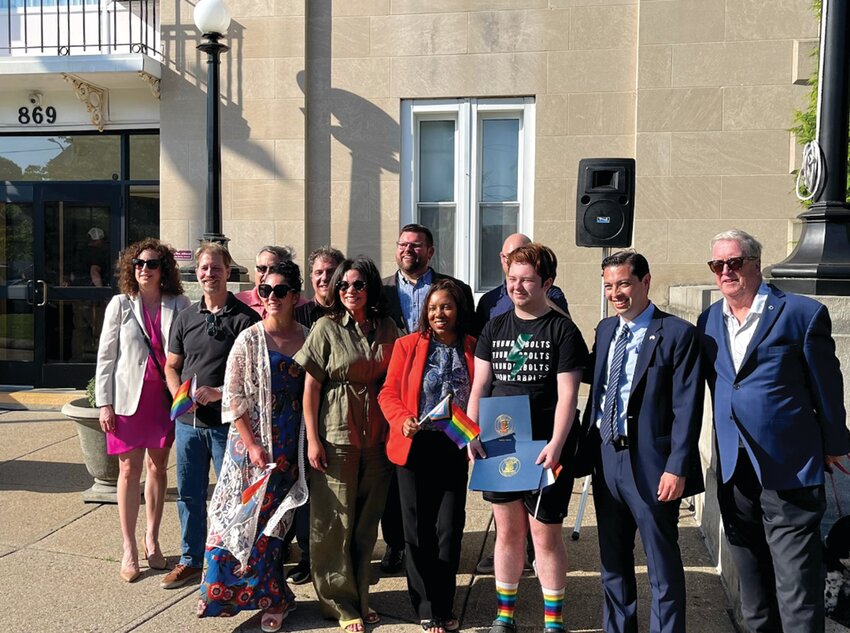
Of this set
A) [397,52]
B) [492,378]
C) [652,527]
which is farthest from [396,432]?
[397,52]

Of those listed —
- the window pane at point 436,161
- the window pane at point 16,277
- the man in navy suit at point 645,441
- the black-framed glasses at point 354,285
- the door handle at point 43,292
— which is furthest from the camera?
the window pane at point 16,277

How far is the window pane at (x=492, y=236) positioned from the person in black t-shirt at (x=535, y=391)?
4.87 m

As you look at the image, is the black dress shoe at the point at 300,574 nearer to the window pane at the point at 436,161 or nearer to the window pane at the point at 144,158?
the window pane at the point at 436,161

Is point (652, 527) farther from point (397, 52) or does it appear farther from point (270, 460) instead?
point (397, 52)

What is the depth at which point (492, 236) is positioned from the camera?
Answer: 8414 millimetres

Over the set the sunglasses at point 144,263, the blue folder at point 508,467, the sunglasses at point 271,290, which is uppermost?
the sunglasses at point 144,263

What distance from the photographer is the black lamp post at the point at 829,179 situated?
4352 mm

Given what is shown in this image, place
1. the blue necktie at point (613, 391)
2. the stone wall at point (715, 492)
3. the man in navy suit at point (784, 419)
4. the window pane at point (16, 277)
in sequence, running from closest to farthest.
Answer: the man in navy suit at point (784, 419), the blue necktie at point (613, 391), the stone wall at point (715, 492), the window pane at point (16, 277)

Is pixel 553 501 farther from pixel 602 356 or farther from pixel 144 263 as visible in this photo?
pixel 144 263

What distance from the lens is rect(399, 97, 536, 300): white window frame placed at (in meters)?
8.20

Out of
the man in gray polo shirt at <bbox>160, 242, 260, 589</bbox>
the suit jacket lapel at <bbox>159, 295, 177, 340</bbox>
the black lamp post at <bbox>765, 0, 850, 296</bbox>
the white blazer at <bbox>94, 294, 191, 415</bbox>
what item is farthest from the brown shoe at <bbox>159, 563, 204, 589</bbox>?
the black lamp post at <bbox>765, 0, 850, 296</bbox>

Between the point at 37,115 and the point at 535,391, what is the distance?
838 cm

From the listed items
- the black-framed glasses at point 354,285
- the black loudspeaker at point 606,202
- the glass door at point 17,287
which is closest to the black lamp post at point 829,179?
the black loudspeaker at point 606,202

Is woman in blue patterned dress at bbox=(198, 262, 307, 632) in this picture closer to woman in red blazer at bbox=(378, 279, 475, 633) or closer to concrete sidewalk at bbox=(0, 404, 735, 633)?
concrete sidewalk at bbox=(0, 404, 735, 633)
